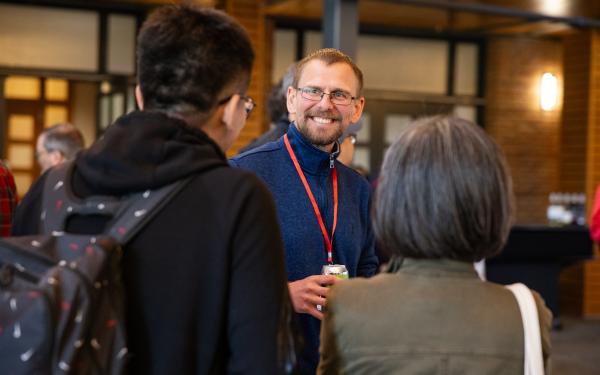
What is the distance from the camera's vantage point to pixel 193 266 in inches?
64.1

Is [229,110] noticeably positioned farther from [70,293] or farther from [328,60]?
[328,60]

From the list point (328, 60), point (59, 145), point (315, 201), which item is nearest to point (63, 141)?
point (59, 145)

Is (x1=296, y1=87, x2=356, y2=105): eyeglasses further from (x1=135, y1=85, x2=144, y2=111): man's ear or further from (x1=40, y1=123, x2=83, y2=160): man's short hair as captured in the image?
(x1=40, y1=123, x2=83, y2=160): man's short hair

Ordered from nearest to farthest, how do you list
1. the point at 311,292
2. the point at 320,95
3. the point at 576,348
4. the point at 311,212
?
the point at 311,292
the point at 311,212
the point at 320,95
the point at 576,348

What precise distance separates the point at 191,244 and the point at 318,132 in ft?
4.12

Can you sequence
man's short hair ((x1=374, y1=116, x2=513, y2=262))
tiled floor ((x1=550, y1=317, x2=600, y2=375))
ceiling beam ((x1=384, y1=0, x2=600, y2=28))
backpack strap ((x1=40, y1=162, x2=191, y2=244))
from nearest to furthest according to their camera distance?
1. backpack strap ((x1=40, y1=162, x2=191, y2=244))
2. man's short hair ((x1=374, y1=116, x2=513, y2=262))
3. tiled floor ((x1=550, y1=317, x2=600, y2=375))
4. ceiling beam ((x1=384, y1=0, x2=600, y2=28))

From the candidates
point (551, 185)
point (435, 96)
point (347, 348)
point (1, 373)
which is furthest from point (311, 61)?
point (551, 185)

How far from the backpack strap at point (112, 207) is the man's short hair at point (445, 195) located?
0.42 metres

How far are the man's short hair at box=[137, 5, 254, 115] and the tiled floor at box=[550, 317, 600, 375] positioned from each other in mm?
6369

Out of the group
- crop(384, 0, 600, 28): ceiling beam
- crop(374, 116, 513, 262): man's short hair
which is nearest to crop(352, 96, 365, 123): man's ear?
crop(374, 116, 513, 262): man's short hair

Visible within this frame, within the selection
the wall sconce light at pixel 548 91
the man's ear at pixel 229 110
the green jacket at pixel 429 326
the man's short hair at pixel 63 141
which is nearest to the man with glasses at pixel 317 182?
the green jacket at pixel 429 326

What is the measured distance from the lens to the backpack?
147cm

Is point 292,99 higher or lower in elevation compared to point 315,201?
higher

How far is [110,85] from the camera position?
929 cm
